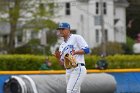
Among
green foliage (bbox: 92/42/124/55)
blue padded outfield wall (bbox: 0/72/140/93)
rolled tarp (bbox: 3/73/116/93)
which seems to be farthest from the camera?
green foliage (bbox: 92/42/124/55)

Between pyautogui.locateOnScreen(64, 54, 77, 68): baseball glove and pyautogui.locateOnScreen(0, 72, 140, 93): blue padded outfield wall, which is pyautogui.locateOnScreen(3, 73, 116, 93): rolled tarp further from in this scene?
pyautogui.locateOnScreen(64, 54, 77, 68): baseball glove

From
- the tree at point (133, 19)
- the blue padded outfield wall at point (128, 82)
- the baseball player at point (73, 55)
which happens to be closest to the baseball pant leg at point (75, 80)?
the baseball player at point (73, 55)

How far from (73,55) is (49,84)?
359 centimetres

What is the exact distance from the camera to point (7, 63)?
26.7m

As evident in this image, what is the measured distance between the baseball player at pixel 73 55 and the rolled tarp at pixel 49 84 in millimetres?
3025

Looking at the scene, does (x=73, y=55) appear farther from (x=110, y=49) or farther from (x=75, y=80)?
(x=110, y=49)

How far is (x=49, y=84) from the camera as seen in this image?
12516 millimetres

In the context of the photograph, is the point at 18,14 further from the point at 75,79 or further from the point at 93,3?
the point at 75,79

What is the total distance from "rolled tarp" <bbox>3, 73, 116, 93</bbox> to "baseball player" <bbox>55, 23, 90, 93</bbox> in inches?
119

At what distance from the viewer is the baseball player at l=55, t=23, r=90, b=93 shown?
29.5ft

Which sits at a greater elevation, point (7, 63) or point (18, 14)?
point (18, 14)

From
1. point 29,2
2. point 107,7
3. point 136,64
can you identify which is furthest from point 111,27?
point 136,64

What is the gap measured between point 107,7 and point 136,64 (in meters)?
32.1

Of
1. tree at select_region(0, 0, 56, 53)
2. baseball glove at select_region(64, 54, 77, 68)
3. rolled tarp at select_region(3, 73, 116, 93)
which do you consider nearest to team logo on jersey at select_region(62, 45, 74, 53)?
baseball glove at select_region(64, 54, 77, 68)
